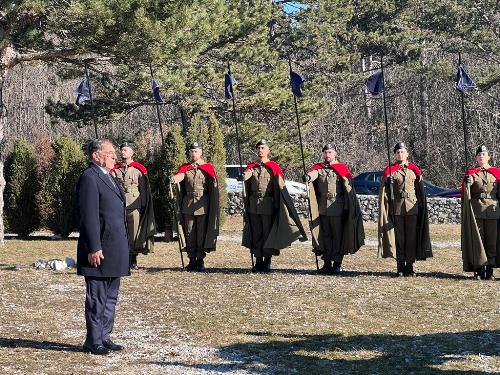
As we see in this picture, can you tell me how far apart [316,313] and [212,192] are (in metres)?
3.99

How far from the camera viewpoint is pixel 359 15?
1469 inches

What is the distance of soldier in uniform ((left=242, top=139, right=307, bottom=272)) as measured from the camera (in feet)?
41.6

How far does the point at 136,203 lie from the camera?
13.1m

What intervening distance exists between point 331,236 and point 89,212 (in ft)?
19.0

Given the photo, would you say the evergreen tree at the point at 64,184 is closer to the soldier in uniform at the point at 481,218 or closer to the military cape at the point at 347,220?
the military cape at the point at 347,220

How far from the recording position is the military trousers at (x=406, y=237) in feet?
40.2

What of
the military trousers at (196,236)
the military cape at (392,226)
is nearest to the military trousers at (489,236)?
the military cape at (392,226)

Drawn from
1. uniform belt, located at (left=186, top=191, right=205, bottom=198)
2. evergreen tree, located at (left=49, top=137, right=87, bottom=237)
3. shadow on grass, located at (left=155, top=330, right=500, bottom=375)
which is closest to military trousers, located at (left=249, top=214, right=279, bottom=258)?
uniform belt, located at (left=186, top=191, right=205, bottom=198)

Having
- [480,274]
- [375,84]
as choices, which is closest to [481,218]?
[480,274]

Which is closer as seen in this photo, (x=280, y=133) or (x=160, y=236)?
(x=160, y=236)

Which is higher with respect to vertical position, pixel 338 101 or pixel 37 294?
pixel 338 101

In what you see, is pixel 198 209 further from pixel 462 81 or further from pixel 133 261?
pixel 462 81

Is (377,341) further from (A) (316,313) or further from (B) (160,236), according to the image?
(B) (160,236)

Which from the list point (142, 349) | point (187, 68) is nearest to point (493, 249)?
point (142, 349)
